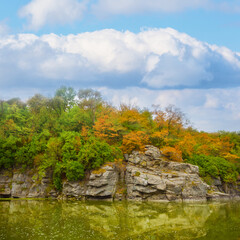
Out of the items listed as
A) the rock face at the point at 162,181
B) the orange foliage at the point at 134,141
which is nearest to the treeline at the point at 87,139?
the orange foliage at the point at 134,141

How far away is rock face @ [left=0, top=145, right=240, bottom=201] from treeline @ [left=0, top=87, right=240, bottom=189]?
1623 mm

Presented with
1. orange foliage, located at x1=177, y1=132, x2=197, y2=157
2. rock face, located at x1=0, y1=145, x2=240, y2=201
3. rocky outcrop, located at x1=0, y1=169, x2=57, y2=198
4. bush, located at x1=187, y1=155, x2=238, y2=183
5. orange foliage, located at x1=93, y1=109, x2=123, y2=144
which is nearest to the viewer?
rock face, located at x1=0, y1=145, x2=240, y2=201

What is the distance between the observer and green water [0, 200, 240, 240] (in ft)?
66.7

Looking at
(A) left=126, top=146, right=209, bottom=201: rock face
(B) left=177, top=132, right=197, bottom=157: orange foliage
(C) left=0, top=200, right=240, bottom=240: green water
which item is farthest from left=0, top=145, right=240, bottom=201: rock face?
(C) left=0, top=200, right=240, bottom=240: green water

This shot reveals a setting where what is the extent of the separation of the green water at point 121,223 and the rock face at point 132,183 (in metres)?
5.80

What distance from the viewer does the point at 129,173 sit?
41969 millimetres

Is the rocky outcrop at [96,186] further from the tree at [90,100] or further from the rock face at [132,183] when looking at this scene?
the tree at [90,100]

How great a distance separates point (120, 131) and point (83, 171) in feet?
42.0

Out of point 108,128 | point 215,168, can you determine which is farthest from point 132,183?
point 215,168

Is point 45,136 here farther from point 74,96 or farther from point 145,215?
point 145,215

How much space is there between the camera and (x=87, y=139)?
4603 cm

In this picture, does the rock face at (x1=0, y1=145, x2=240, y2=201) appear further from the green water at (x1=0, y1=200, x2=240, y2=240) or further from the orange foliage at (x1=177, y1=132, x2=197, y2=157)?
the green water at (x1=0, y1=200, x2=240, y2=240)

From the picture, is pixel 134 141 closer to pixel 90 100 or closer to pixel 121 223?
pixel 90 100

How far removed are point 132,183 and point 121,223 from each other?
54.0ft
